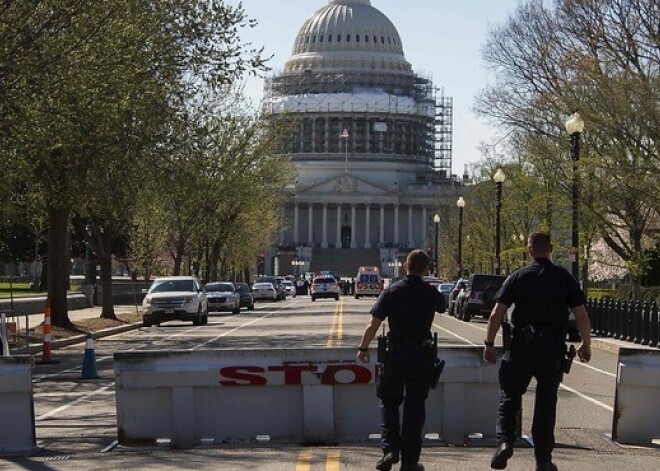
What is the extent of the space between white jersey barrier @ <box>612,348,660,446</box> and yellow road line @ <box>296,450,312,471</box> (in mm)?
3093

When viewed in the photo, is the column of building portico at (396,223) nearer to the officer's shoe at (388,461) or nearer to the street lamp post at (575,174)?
the street lamp post at (575,174)

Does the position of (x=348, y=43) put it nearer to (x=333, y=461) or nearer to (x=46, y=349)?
(x=46, y=349)

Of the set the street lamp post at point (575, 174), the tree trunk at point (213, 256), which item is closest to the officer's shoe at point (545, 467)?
the street lamp post at point (575, 174)

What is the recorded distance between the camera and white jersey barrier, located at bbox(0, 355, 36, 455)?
1370cm

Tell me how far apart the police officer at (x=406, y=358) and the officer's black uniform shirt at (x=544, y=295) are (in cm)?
64

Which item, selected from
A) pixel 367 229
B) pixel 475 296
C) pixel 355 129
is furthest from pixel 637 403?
pixel 355 129

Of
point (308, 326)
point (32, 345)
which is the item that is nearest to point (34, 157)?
point (32, 345)

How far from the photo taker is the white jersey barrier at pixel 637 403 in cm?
1404

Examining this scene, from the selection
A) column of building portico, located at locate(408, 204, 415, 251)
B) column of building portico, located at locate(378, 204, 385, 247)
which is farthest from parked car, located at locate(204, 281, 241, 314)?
column of building portico, located at locate(378, 204, 385, 247)

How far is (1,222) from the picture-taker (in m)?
41.3

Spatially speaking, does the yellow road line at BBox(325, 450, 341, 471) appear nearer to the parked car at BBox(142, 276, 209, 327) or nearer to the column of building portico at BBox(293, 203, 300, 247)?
the parked car at BBox(142, 276, 209, 327)

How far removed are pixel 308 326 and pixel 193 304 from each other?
3780 millimetres

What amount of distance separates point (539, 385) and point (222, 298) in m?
46.4

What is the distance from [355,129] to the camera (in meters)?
200
